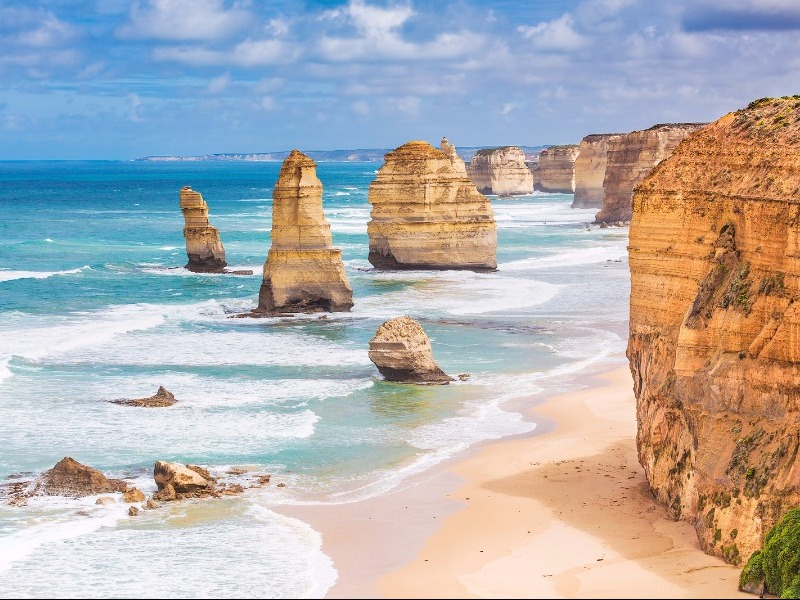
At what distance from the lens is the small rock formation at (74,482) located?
21.6 metres

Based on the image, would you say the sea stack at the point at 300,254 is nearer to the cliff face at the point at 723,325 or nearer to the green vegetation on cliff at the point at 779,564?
the cliff face at the point at 723,325

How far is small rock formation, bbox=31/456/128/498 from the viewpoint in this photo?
70.9 ft

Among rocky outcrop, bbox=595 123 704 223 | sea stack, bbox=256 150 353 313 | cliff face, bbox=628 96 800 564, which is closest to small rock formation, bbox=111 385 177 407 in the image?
cliff face, bbox=628 96 800 564

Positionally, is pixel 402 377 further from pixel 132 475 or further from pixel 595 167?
pixel 595 167

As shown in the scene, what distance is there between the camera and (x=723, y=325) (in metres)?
17.0

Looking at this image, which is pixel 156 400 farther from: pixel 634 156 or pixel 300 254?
pixel 634 156

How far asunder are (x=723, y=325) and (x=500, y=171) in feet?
Result: 443

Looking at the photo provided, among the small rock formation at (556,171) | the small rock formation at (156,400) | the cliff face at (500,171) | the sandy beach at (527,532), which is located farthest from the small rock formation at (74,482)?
the small rock formation at (556,171)

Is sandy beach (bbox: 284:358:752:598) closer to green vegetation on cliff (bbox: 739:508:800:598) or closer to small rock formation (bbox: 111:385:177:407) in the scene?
green vegetation on cliff (bbox: 739:508:800:598)

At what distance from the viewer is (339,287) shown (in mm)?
45188

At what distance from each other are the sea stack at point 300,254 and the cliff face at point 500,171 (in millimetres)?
105347

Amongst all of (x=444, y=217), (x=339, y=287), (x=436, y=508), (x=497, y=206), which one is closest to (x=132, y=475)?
(x=436, y=508)

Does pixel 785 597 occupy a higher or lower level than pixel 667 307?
lower

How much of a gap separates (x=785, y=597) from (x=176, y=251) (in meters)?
65.2
